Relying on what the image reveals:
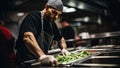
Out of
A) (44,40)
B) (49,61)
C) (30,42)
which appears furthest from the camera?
(44,40)

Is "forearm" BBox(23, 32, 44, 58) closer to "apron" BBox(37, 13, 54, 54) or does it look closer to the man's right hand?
"apron" BBox(37, 13, 54, 54)

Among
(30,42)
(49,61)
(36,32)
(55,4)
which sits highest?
(55,4)

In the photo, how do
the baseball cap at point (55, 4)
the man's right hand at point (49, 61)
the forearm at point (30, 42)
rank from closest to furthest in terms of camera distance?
the man's right hand at point (49, 61) → the forearm at point (30, 42) → the baseball cap at point (55, 4)

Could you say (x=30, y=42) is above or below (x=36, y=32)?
below

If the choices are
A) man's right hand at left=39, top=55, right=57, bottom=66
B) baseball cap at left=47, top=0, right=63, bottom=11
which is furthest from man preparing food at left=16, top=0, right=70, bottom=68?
man's right hand at left=39, top=55, right=57, bottom=66

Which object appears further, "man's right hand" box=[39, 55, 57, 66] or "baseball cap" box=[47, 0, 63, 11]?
"baseball cap" box=[47, 0, 63, 11]

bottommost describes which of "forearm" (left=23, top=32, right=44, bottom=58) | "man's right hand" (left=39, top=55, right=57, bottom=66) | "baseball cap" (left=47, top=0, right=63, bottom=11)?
"man's right hand" (left=39, top=55, right=57, bottom=66)

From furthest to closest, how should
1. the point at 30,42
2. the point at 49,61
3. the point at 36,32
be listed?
the point at 36,32
the point at 30,42
the point at 49,61

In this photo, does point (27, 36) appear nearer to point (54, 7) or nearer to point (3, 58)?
point (54, 7)

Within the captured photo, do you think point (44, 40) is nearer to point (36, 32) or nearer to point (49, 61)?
point (36, 32)

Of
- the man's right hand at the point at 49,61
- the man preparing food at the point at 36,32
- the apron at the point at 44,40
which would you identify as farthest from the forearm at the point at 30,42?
the man's right hand at the point at 49,61

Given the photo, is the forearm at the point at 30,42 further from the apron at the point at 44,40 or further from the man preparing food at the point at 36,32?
the apron at the point at 44,40

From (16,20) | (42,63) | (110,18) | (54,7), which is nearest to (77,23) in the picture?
(110,18)

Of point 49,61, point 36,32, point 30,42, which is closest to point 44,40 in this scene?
point 36,32
